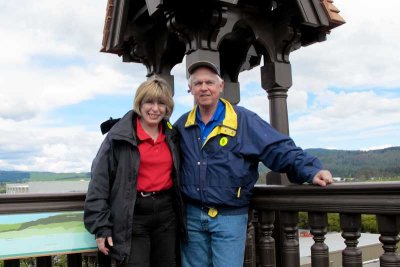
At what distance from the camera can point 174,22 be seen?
14.0 feet

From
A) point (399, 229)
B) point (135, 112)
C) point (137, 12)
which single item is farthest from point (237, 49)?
point (399, 229)

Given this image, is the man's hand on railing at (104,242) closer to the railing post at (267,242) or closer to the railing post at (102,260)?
the railing post at (102,260)

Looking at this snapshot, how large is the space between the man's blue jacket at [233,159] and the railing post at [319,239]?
234 mm

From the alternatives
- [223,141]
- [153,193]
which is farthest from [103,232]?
[223,141]

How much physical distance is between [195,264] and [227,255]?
25cm

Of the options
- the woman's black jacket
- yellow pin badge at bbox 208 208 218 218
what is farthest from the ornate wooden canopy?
yellow pin badge at bbox 208 208 218 218

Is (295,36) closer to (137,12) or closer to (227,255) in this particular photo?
(137,12)

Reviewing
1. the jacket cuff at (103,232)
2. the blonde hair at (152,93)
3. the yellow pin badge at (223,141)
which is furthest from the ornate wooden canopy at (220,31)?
the jacket cuff at (103,232)

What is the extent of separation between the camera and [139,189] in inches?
102

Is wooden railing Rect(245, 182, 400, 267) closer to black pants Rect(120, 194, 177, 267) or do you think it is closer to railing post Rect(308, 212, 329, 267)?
railing post Rect(308, 212, 329, 267)

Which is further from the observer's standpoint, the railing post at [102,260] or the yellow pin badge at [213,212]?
the railing post at [102,260]

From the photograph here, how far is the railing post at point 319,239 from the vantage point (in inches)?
93.5

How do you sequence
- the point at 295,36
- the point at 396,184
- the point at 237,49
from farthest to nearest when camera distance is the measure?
the point at 237,49 < the point at 295,36 < the point at 396,184

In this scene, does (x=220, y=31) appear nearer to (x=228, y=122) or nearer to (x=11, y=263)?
(x=228, y=122)
